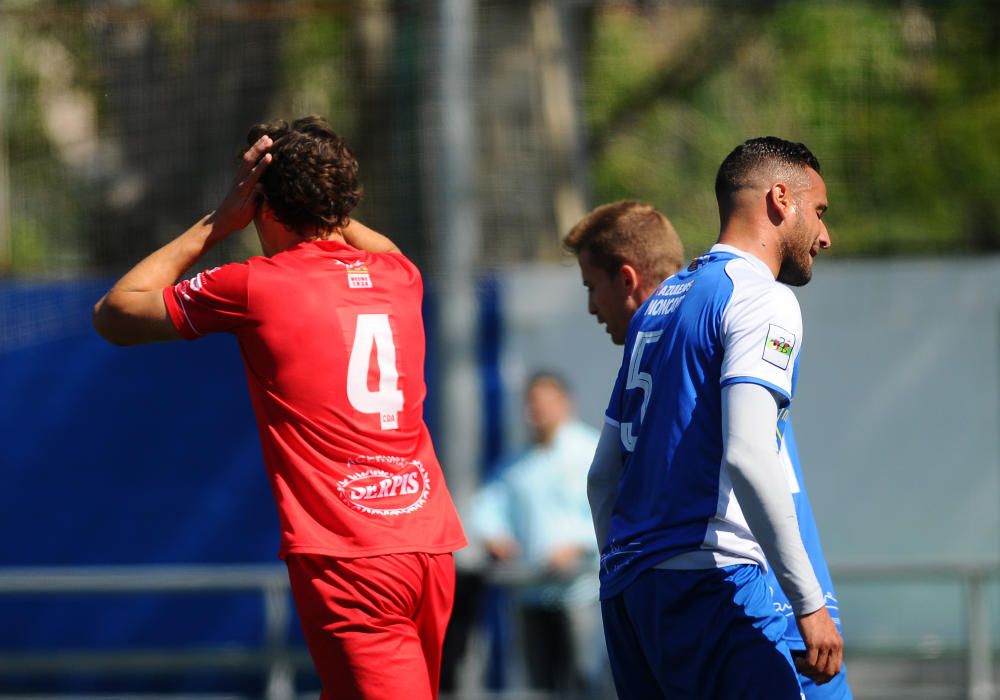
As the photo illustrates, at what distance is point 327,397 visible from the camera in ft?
12.3

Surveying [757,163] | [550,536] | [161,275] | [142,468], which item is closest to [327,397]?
[161,275]

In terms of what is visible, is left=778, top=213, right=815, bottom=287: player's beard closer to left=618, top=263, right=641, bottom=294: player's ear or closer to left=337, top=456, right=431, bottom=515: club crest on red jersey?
left=618, top=263, right=641, bottom=294: player's ear

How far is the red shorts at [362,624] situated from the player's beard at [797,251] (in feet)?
4.11

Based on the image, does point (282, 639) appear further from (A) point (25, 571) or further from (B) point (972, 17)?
(B) point (972, 17)

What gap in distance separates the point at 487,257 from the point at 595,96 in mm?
1602

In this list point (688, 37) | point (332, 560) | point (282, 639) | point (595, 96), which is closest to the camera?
point (332, 560)

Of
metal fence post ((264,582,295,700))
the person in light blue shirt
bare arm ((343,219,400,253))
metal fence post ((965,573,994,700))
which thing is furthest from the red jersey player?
metal fence post ((965,573,994,700))

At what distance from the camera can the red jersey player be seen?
146 inches

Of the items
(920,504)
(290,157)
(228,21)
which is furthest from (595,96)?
(290,157)

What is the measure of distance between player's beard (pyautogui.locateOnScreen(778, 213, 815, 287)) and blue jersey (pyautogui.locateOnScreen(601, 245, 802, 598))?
0.10 meters

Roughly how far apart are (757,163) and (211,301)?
1483mm

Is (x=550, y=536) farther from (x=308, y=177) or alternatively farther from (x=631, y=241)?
(x=308, y=177)

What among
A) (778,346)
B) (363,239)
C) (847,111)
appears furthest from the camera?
(847,111)

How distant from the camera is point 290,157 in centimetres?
375
